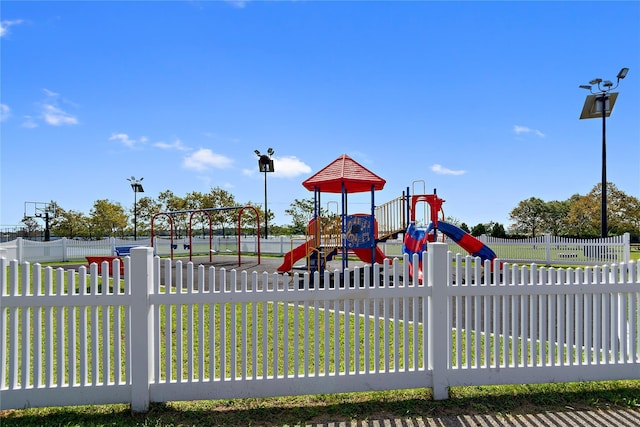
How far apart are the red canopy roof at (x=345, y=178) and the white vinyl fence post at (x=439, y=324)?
9.01 metres

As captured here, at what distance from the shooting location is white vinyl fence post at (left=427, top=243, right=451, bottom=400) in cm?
389

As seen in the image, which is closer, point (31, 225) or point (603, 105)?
point (603, 105)

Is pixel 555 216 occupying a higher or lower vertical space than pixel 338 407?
higher

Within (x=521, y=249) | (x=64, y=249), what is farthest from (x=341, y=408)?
(x=64, y=249)

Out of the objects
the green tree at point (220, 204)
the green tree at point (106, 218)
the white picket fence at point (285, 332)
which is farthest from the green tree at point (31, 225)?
the white picket fence at point (285, 332)

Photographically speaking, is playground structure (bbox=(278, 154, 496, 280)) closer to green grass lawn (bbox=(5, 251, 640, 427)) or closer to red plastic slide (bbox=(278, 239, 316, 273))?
red plastic slide (bbox=(278, 239, 316, 273))

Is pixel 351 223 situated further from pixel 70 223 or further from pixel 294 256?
pixel 70 223

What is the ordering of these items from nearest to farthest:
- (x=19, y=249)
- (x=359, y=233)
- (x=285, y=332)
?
(x=285, y=332) → (x=359, y=233) → (x=19, y=249)

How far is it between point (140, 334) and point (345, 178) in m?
9.79

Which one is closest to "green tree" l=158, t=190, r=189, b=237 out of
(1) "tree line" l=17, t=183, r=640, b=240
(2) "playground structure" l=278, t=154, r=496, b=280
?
(1) "tree line" l=17, t=183, r=640, b=240

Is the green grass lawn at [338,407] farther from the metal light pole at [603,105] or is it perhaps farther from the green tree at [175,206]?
the green tree at [175,206]

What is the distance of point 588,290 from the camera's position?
4.16 meters

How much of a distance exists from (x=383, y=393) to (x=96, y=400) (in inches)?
107

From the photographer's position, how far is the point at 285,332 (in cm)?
385
